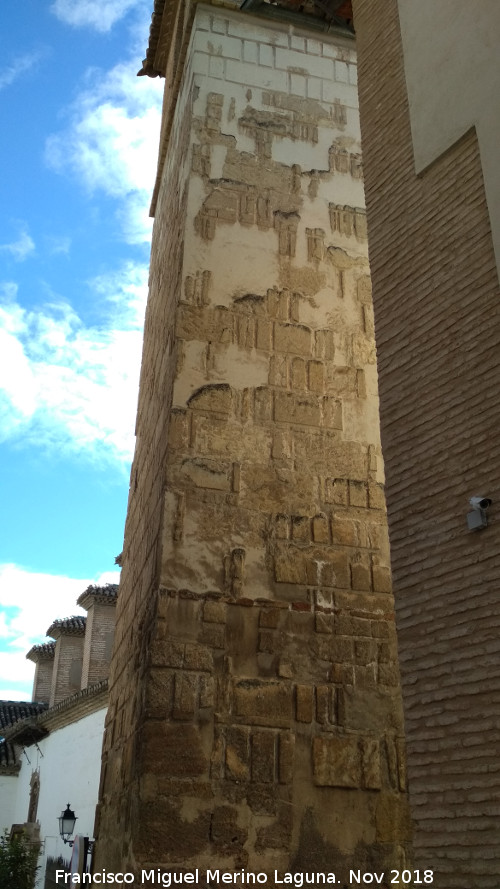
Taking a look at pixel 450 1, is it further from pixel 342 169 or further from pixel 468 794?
pixel 468 794

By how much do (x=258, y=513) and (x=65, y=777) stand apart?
363 inches

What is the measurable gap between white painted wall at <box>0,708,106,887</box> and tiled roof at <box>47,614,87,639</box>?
2.47m

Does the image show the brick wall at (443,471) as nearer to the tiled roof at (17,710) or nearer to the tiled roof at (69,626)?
the tiled roof at (69,626)

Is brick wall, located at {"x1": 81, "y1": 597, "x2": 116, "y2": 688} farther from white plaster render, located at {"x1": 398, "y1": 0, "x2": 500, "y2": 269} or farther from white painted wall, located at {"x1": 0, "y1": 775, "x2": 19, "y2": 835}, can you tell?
white plaster render, located at {"x1": 398, "y1": 0, "x2": 500, "y2": 269}

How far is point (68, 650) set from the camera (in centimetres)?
1773

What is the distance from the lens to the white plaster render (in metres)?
3.11

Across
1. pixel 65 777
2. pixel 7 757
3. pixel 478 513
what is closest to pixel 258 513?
pixel 478 513

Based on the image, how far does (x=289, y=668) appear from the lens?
14.1ft

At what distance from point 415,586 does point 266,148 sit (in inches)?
154

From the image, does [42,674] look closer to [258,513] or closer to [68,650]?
[68,650]

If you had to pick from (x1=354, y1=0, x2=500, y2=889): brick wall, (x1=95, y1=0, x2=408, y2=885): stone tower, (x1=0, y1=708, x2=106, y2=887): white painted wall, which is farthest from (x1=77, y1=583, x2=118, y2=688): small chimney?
(x1=354, y1=0, x2=500, y2=889): brick wall

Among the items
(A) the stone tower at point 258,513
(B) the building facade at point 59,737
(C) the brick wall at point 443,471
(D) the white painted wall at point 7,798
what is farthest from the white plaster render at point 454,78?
(D) the white painted wall at point 7,798

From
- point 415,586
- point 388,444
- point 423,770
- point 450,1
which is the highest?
point 450,1

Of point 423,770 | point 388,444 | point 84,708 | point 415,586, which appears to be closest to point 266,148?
point 388,444
